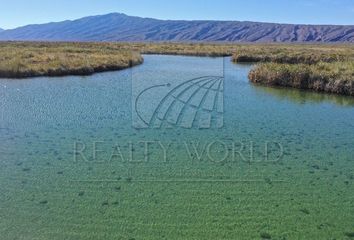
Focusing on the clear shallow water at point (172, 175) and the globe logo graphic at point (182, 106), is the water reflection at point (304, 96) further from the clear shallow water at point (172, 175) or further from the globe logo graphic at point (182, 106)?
the clear shallow water at point (172, 175)

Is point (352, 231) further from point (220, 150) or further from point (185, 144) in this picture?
point (185, 144)

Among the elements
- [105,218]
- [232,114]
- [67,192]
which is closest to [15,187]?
[67,192]

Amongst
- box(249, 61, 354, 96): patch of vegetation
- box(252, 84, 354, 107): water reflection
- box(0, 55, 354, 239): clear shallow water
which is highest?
box(249, 61, 354, 96): patch of vegetation
